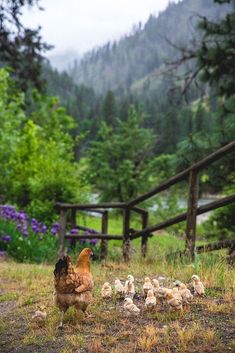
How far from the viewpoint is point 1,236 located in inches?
393

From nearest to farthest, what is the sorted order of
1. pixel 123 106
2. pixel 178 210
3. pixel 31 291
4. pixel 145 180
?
pixel 31 291, pixel 145 180, pixel 178 210, pixel 123 106

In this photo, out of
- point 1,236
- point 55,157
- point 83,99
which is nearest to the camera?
point 1,236

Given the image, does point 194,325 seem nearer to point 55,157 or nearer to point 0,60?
point 0,60

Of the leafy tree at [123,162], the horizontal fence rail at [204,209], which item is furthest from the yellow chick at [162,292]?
the leafy tree at [123,162]

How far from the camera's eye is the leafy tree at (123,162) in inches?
946

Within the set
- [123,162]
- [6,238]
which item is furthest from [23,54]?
[123,162]

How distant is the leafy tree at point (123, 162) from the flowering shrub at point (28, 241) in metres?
12.6

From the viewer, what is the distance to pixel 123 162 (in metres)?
24.2

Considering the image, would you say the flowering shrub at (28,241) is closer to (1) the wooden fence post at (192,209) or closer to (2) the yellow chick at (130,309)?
(1) the wooden fence post at (192,209)

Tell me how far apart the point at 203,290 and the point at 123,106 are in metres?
107

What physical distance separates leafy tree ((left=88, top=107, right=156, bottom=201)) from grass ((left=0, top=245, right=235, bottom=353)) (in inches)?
723

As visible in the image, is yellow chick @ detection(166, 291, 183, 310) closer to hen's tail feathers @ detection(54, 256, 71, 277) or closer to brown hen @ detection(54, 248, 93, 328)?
brown hen @ detection(54, 248, 93, 328)

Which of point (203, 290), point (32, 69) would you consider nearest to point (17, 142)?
point (32, 69)

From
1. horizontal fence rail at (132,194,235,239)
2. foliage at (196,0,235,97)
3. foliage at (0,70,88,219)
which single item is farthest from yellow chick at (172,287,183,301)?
foliage at (0,70,88,219)
